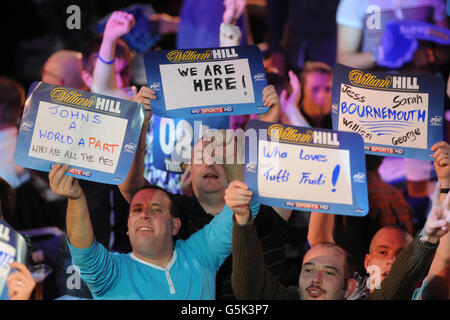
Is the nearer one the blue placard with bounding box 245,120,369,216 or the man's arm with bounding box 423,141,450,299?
the blue placard with bounding box 245,120,369,216

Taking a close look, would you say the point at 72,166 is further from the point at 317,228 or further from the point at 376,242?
the point at 376,242

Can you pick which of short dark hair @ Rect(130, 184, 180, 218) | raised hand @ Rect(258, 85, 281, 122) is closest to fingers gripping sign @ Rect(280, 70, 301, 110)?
raised hand @ Rect(258, 85, 281, 122)

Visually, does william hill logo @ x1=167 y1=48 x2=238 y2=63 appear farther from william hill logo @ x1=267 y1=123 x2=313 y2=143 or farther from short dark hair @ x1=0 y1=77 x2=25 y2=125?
short dark hair @ x1=0 y1=77 x2=25 y2=125

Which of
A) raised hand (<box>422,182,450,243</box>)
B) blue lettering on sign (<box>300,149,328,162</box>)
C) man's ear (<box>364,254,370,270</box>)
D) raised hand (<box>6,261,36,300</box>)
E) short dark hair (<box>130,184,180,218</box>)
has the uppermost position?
blue lettering on sign (<box>300,149,328,162</box>)

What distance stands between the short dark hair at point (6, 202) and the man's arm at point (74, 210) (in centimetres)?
51

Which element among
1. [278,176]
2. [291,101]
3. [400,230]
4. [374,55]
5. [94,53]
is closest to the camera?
[278,176]

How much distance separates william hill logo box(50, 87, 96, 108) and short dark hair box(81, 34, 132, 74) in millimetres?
914

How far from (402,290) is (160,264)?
1032 mm

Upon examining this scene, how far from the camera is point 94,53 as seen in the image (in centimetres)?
401

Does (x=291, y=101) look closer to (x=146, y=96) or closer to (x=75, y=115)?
(x=146, y=96)

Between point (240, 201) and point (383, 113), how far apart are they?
0.86m

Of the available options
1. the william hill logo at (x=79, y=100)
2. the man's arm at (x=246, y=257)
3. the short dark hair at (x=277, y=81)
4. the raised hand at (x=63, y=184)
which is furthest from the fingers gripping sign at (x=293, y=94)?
the raised hand at (x=63, y=184)

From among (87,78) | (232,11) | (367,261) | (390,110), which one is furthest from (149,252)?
(232,11)

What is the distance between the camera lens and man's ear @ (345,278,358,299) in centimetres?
294
